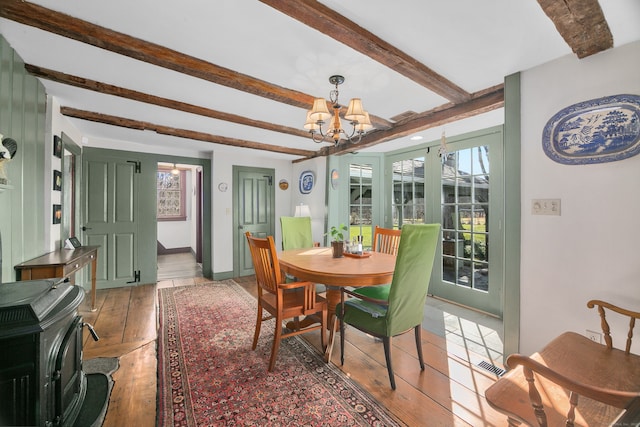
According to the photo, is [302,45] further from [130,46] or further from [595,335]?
[595,335]

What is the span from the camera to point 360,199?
4398 millimetres

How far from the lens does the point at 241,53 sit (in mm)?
1864

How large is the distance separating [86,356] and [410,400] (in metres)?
2.52

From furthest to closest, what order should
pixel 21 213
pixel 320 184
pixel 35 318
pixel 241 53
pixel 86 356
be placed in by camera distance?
pixel 320 184 < pixel 86 356 < pixel 21 213 < pixel 241 53 < pixel 35 318

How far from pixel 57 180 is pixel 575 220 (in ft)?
14.5

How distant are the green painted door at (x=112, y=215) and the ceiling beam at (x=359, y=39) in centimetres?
403

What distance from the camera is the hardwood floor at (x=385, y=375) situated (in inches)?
63.2

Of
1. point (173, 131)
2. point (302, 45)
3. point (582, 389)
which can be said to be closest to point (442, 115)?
point (302, 45)

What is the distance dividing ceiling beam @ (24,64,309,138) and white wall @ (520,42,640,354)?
2612 millimetres

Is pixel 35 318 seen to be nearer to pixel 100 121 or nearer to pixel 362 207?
pixel 100 121

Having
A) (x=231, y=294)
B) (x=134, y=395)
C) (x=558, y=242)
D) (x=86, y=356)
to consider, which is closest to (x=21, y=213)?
(x=86, y=356)

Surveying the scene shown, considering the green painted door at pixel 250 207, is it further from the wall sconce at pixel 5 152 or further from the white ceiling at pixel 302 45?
the wall sconce at pixel 5 152

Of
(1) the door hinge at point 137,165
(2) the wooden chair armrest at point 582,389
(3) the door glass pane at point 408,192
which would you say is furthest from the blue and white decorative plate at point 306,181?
(2) the wooden chair armrest at point 582,389

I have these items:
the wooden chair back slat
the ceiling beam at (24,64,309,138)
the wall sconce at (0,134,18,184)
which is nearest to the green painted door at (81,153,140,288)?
the ceiling beam at (24,64,309,138)
